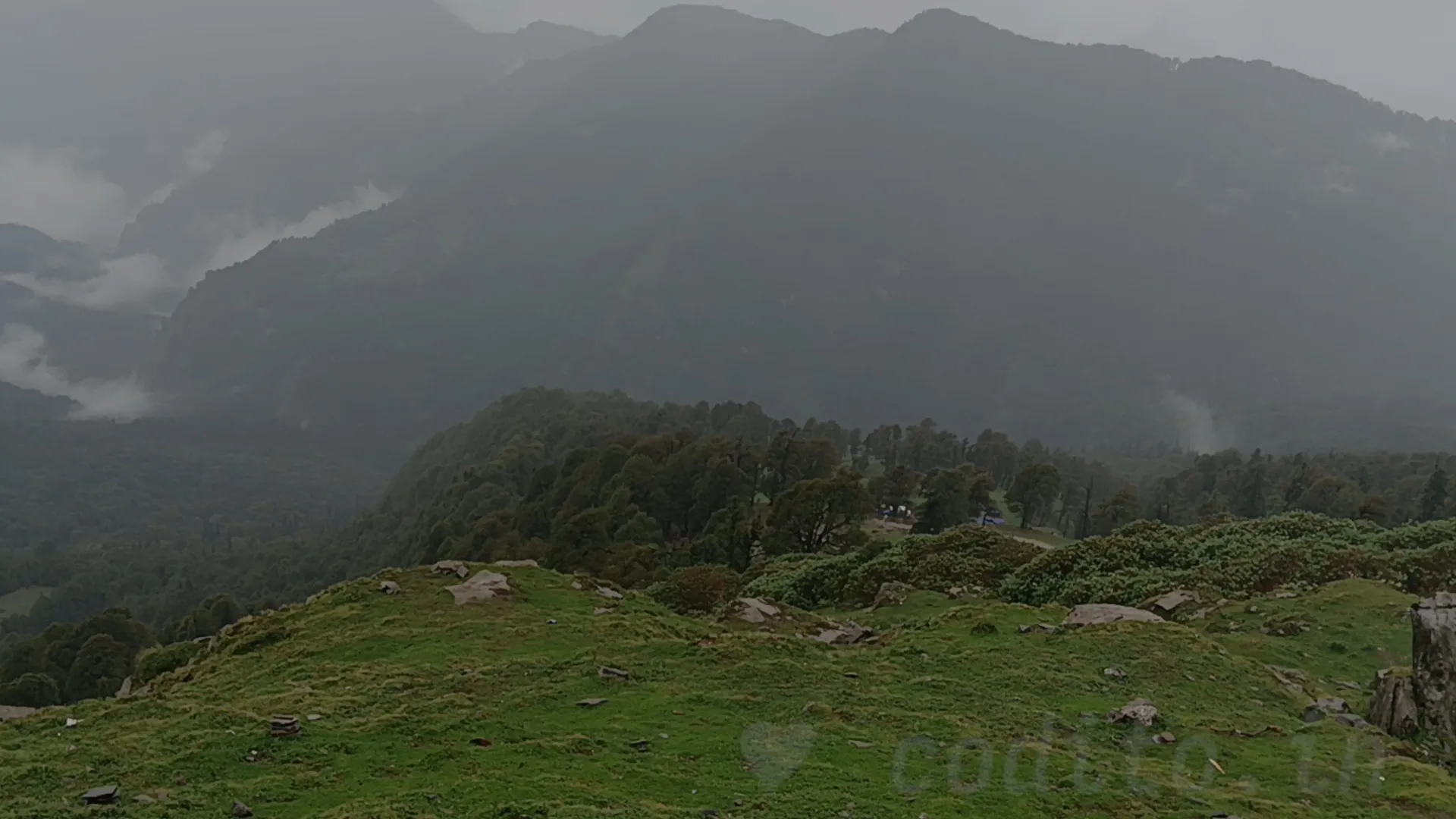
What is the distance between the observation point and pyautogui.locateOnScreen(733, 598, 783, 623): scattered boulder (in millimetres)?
33188

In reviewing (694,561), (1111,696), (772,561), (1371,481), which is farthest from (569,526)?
(1371,481)

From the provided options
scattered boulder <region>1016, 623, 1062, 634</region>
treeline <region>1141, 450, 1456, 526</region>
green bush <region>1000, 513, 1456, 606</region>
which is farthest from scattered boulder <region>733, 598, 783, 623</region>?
treeline <region>1141, 450, 1456, 526</region>

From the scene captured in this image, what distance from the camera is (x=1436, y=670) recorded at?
19.6m

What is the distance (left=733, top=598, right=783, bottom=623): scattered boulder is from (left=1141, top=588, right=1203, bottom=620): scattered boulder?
46.0 feet

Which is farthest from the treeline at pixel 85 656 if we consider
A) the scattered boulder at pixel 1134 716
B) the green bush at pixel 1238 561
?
the scattered boulder at pixel 1134 716

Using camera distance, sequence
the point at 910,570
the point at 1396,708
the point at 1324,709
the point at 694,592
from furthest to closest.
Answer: the point at 910,570, the point at 694,592, the point at 1324,709, the point at 1396,708

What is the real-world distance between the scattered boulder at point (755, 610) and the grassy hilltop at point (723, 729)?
4.58 m

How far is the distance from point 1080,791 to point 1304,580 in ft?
87.3

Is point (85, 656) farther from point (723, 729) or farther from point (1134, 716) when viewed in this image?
point (1134, 716)

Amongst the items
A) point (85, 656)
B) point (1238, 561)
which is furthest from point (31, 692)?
point (1238, 561)

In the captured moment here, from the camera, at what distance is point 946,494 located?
81000mm

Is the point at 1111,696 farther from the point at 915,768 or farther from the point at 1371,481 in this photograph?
the point at 1371,481

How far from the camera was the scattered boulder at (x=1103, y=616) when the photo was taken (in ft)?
90.9

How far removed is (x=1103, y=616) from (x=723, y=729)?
52.5 feet
